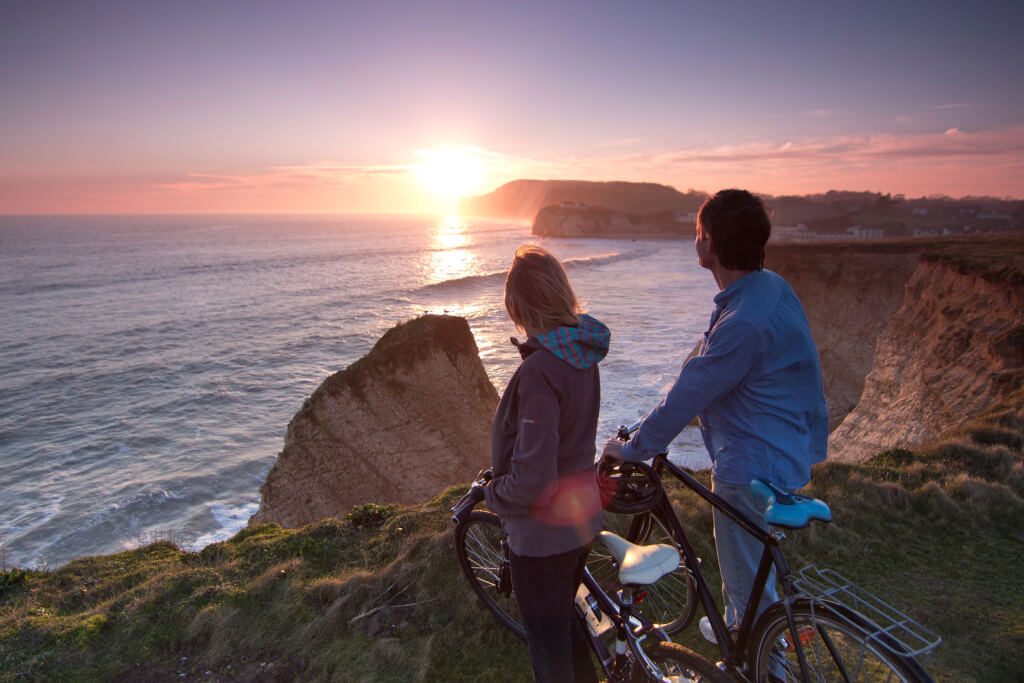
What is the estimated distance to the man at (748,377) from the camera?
7.41 feet

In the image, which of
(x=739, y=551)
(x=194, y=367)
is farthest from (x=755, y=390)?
(x=194, y=367)

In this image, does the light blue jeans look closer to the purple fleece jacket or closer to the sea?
the purple fleece jacket

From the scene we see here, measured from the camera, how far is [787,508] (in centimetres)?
211

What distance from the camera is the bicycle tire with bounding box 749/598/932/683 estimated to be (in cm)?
189

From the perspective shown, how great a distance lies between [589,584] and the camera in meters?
2.55

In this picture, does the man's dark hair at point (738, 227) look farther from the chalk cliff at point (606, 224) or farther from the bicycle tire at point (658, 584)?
the chalk cliff at point (606, 224)

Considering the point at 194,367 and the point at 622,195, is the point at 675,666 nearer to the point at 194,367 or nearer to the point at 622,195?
the point at 194,367

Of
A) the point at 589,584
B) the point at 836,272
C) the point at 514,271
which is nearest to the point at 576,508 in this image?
the point at 589,584

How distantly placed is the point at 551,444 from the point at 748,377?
102 centimetres

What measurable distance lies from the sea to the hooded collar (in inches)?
362

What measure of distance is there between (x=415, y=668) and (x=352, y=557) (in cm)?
154

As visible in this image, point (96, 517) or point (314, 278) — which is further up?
point (314, 278)

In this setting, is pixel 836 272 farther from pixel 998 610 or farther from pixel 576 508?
pixel 576 508

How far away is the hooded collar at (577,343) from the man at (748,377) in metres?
0.50
